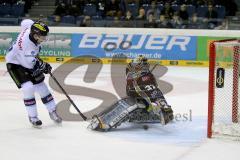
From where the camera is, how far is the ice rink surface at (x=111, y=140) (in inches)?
211

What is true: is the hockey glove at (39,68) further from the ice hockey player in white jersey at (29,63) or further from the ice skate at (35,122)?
the ice skate at (35,122)

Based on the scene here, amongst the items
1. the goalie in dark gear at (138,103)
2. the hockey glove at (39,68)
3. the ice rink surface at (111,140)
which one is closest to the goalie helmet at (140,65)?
Result: the goalie in dark gear at (138,103)

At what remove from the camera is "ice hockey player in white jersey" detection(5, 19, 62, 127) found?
6336 millimetres

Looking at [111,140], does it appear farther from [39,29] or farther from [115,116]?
[39,29]

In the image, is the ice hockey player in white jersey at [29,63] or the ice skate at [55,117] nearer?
the ice hockey player in white jersey at [29,63]

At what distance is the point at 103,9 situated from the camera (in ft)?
45.9

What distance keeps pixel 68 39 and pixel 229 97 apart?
21.9 feet

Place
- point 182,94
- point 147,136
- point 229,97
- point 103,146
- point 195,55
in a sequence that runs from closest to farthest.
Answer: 1. point 103,146
2. point 147,136
3. point 229,97
4. point 182,94
5. point 195,55

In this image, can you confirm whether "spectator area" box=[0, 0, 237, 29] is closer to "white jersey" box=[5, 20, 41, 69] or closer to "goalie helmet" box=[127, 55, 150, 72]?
"goalie helmet" box=[127, 55, 150, 72]

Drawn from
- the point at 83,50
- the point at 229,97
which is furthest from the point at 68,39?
the point at 229,97

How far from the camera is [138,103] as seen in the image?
6293mm

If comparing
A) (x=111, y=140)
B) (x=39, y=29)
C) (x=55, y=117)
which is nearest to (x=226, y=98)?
(x=111, y=140)

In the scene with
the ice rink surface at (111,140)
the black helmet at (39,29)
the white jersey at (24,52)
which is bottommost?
the ice rink surface at (111,140)

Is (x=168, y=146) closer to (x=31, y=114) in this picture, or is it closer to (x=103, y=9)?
(x=31, y=114)
